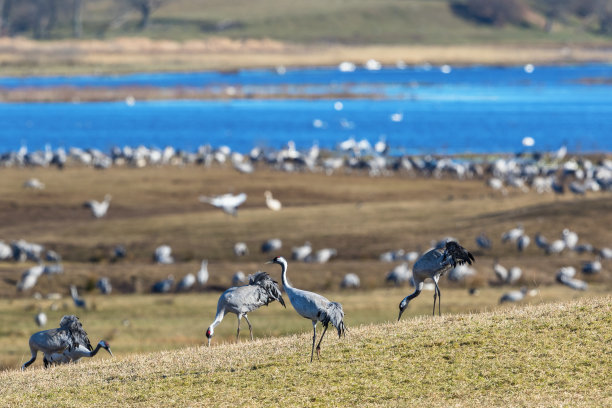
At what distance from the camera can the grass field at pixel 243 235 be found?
27.9 meters

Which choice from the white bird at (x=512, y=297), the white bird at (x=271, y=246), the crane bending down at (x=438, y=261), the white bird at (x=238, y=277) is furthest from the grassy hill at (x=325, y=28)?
the crane bending down at (x=438, y=261)

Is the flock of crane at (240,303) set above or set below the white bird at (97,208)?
above

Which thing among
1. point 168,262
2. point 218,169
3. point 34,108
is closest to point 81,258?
point 168,262

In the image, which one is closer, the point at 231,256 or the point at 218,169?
the point at 231,256

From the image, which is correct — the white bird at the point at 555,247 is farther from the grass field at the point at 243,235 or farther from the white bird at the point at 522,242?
the white bird at the point at 522,242

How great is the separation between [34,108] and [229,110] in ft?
60.9

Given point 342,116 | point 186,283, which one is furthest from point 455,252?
point 342,116

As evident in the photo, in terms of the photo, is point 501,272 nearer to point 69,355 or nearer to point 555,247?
point 555,247

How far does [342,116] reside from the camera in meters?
92.0

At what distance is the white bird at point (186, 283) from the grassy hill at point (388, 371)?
15495mm

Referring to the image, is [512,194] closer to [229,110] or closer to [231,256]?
[231,256]

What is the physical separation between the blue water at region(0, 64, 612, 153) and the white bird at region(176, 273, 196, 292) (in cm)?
3594

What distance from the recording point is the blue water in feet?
238

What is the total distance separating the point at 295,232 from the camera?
3756 centimetres
